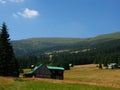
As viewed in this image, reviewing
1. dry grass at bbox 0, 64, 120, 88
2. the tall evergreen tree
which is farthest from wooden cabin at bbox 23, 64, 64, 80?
the tall evergreen tree

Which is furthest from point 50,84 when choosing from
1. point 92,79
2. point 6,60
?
point 92,79

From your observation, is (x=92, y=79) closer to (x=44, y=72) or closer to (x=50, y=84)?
(x=44, y=72)

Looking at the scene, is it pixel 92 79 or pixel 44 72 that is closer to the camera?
pixel 44 72

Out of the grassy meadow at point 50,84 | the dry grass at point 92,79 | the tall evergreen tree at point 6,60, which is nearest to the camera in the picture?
the grassy meadow at point 50,84

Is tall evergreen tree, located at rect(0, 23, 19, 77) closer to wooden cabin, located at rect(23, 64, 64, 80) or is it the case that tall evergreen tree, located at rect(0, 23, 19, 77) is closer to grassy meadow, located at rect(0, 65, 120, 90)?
wooden cabin, located at rect(23, 64, 64, 80)

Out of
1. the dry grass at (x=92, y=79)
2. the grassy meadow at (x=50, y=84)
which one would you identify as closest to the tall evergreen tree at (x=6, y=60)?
the dry grass at (x=92, y=79)

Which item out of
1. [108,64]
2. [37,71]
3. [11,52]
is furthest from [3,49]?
[108,64]

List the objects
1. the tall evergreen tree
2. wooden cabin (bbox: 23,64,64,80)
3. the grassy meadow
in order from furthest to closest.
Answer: wooden cabin (bbox: 23,64,64,80), the tall evergreen tree, the grassy meadow

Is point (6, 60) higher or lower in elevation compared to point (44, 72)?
higher

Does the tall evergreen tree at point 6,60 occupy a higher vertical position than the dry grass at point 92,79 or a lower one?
higher

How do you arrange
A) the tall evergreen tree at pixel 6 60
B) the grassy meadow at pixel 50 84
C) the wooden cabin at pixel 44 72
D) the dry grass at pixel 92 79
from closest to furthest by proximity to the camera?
the grassy meadow at pixel 50 84, the dry grass at pixel 92 79, the tall evergreen tree at pixel 6 60, the wooden cabin at pixel 44 72

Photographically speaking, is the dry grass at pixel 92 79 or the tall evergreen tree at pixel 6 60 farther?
the tall evergreen tree at pixel 6 60

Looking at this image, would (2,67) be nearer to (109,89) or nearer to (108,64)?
(109,89)

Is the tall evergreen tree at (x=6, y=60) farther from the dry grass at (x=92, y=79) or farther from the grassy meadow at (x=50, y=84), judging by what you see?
the grassy meadow at (x=50, y=84)
